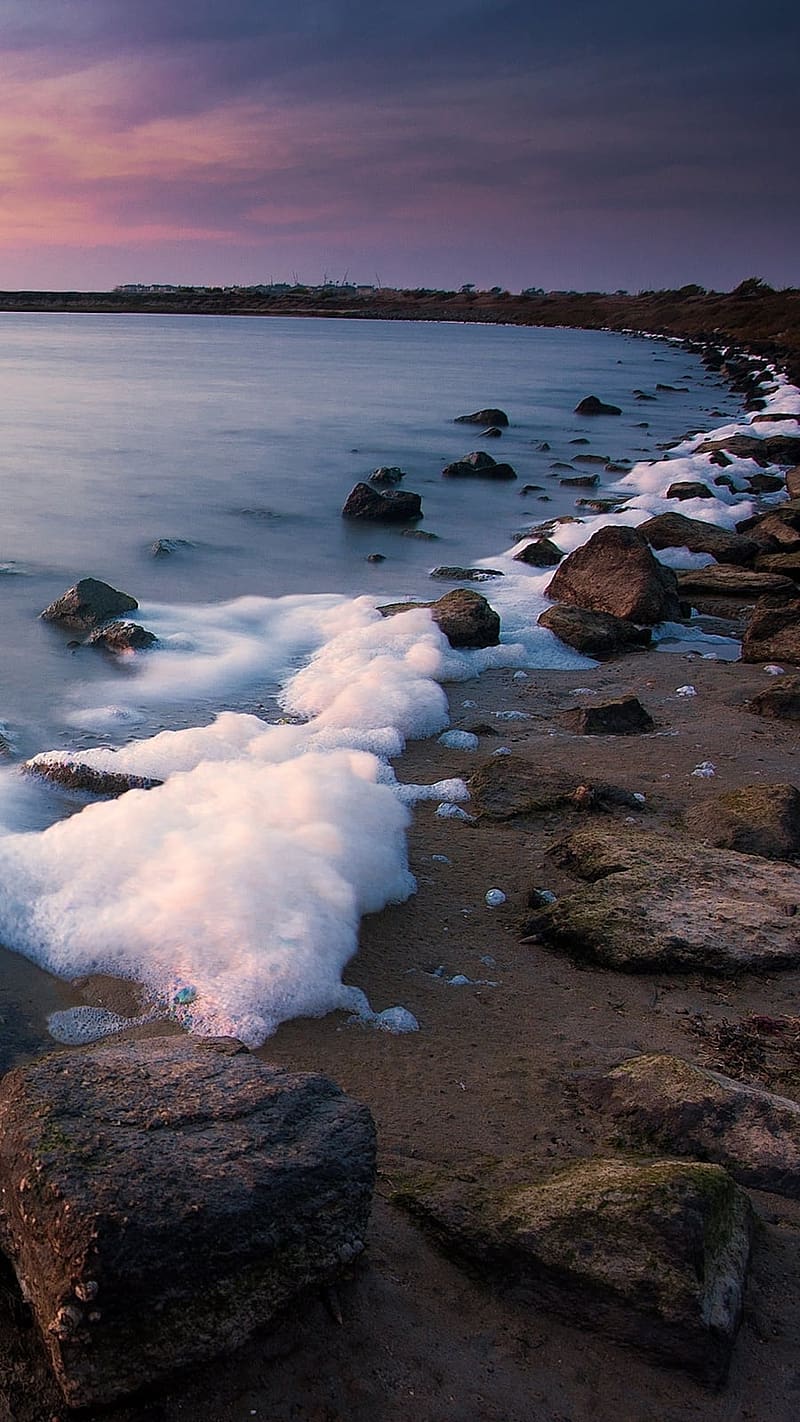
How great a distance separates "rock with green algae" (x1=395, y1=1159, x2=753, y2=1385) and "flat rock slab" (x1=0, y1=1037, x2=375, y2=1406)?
0.32 m

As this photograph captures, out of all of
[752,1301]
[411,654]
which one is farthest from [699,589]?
[752,1301]

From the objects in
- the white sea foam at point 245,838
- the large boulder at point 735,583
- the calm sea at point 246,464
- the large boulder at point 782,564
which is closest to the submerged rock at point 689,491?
the calm sea at point 246,464

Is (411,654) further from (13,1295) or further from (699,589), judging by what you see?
(13,1295)

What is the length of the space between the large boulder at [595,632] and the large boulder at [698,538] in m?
2.26

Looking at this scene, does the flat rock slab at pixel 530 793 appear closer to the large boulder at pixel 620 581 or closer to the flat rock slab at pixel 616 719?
the flat rock slab at pixel 616 719

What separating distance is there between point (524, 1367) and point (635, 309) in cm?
9638

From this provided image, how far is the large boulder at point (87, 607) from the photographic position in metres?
8.22

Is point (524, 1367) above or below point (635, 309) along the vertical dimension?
below

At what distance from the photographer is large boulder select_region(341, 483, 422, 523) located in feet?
43.3

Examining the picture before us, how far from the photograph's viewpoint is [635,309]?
8969 centimetres

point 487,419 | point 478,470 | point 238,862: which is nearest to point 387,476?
point 478,470

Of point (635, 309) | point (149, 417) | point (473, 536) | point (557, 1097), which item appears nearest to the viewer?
point (557, 1097)

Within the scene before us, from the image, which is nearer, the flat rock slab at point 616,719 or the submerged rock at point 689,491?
the flat rock slab at point 616,719

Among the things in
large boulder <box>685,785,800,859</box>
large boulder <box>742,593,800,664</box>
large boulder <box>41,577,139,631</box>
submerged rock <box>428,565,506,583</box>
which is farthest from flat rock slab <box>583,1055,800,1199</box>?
submerged rock <box>428,565,506,583</box>
